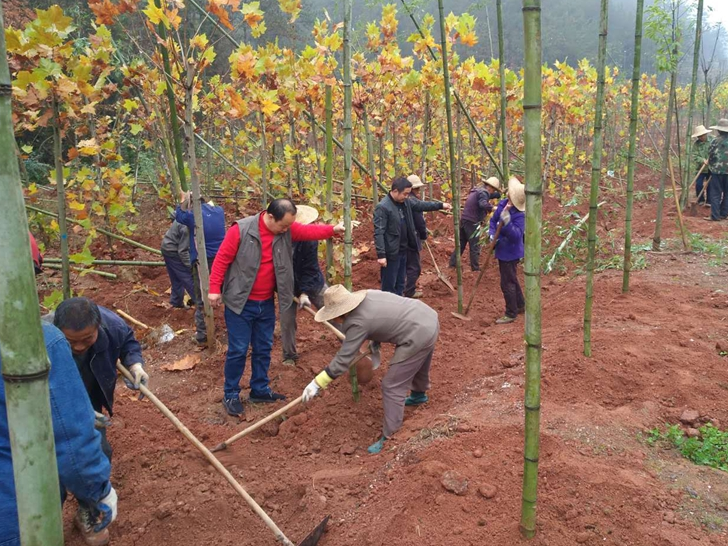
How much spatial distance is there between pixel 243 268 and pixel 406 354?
4.55ft

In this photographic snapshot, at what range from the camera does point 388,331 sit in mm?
3645

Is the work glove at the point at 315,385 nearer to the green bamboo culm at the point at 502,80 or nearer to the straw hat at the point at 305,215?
the straw hat at the point at 305,215

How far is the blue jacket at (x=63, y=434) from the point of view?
1.77m

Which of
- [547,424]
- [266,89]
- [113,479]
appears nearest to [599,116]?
[547,424]

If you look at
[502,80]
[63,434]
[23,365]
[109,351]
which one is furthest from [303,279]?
[23,365]

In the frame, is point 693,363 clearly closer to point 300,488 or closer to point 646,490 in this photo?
point 646,490

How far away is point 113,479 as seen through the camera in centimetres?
330

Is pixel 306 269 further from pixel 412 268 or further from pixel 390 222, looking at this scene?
pixel 412 268

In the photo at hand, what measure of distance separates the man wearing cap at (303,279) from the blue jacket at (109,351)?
172 centimetres

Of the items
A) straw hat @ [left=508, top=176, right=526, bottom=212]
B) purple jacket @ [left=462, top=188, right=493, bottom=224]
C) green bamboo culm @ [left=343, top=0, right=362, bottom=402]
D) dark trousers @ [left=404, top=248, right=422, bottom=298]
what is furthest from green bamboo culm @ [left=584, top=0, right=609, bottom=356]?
purple jacket @ [left=462, top=188, right=493, bottom=224]

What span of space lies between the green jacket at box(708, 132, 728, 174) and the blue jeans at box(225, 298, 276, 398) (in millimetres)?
8573

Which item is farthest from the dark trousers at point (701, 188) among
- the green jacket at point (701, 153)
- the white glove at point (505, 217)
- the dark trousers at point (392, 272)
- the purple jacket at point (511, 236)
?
the dark trousers at point (392, 272)

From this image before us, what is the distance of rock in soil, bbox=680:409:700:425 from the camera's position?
342 cm

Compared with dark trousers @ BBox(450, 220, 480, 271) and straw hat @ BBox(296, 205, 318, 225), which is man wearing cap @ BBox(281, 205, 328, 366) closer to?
straw hat @ BBox(296, 205, 318, 225)
